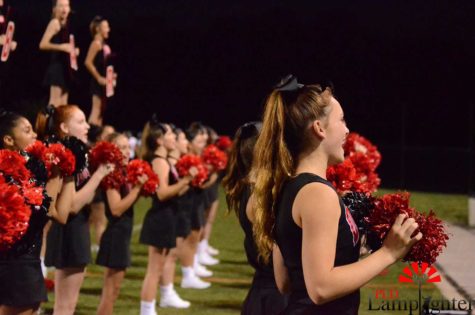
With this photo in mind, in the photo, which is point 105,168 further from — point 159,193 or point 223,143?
point 223,143

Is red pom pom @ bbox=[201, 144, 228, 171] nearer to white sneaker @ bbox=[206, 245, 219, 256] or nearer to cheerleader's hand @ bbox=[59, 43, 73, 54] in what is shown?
cheerleader's hand @ bbox=[59, 43, 73, 54]

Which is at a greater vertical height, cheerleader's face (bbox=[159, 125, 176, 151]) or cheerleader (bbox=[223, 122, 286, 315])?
cheerleader's face (bbox=[159, 125, 176, 151])

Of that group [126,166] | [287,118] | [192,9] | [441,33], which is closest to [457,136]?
[441,33]

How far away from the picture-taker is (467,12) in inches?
1601

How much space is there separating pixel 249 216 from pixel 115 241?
7.56 ft

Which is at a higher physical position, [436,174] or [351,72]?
[351,72]

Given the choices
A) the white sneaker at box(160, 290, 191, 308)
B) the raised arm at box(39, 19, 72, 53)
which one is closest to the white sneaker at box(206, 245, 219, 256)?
the white sneaker at box(160, 290, 191, 308)

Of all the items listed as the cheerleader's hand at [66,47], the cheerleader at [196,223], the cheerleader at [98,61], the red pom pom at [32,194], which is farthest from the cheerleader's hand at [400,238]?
the cheerleader at [98,61]

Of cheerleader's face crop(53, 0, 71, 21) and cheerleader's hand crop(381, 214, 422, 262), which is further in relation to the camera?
cheerleader's face crop(53, 0, 71, 21)

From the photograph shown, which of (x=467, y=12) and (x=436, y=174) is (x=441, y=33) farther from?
(x=436, y=174)

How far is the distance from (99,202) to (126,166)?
204 inches

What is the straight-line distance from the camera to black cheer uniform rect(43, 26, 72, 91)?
31.4 ft

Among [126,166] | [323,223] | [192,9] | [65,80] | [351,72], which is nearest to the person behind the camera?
[323,223]

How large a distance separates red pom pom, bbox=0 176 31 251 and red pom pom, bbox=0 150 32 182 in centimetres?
33
